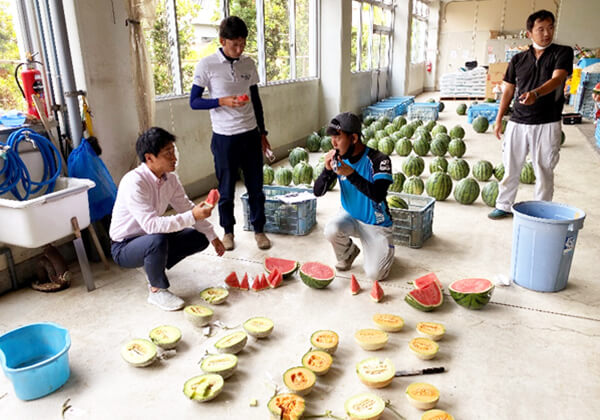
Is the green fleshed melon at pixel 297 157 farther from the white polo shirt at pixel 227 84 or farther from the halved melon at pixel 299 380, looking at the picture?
the halved melon at pixel 299 380

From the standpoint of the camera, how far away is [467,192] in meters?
5.36

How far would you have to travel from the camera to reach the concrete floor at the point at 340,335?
2346 mm

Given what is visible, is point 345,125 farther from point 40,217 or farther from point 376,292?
point 40,217

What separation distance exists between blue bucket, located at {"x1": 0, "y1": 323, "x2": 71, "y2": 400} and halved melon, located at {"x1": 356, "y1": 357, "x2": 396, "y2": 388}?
1.62m

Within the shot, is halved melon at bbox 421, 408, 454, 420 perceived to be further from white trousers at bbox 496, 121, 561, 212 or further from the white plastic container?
white trousers at bbox 496, 121, 561, 212

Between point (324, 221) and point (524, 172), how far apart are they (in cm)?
306

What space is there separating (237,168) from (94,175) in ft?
3.99

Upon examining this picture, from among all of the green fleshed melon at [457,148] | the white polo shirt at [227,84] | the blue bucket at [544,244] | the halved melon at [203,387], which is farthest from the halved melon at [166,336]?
the green fleshed melon at [457,148]

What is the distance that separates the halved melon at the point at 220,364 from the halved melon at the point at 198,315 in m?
0.42

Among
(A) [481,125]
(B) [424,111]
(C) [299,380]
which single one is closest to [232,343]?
(C) [299,380]

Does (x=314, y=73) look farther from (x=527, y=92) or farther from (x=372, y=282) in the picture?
(x=372, y=282)

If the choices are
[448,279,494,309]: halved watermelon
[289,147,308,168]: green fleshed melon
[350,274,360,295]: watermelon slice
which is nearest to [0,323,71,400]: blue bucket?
[350,274,360,295]: watermelon slice

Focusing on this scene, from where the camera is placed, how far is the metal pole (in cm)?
360

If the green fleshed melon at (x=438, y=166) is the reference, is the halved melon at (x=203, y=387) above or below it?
below
